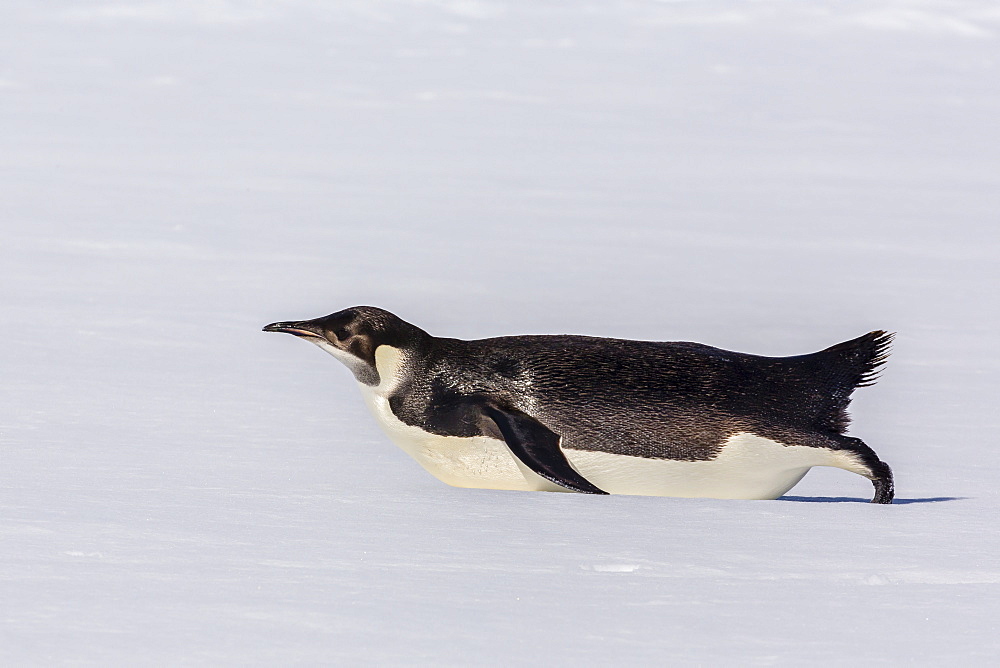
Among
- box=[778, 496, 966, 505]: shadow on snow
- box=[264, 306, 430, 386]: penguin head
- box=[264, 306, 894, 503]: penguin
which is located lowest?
box=[778, 496, 966, 505]: shadow on snow

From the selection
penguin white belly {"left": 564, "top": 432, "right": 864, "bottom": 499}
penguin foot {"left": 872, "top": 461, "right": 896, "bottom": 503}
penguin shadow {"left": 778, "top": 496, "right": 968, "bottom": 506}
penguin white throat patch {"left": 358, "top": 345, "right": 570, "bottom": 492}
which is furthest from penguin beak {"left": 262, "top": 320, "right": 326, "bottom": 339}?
penguin foot {"left": 872, "top": 461, "right": 896, "bottom": 503}

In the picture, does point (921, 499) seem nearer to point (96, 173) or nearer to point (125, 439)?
point (125, 439)

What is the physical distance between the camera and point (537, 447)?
552 centimetres

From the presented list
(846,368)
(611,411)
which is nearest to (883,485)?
(846,368)

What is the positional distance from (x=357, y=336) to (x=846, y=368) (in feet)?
6.07

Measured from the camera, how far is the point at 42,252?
1296 cm

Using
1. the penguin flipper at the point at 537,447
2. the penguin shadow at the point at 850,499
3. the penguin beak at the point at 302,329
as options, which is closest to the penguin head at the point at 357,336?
the penguin beak at the point at 302,329

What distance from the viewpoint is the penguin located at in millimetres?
5664

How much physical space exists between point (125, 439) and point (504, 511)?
1.84 metres

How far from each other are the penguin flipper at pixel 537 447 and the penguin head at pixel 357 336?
486 mm

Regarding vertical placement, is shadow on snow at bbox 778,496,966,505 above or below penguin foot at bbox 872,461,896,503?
below

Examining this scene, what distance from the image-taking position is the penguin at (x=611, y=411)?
18.6 feet

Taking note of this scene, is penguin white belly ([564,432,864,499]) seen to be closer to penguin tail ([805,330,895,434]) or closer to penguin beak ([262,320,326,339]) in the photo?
penguin tail ([805,330,895,434])

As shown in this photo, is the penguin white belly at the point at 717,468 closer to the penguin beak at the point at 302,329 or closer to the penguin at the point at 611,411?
the penguin at the point at 611,411
